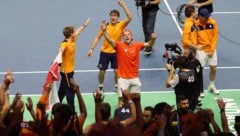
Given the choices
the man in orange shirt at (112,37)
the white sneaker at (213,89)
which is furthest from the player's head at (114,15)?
the white sneaker at (213,89)

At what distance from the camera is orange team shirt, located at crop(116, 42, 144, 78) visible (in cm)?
1083

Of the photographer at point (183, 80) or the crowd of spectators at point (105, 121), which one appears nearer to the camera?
the crowd of spectators at point (105, 121)

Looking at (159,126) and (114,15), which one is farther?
(114,15)

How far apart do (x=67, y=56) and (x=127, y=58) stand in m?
1.20

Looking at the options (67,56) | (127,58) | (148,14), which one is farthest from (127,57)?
(148,14)

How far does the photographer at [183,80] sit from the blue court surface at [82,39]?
2.19 m

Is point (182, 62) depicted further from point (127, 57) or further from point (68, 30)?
point (68, 30)

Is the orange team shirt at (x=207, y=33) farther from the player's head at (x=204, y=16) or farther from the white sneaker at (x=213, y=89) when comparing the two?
the white sneaker at (x=213, y=89)

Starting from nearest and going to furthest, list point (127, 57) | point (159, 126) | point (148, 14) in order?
point (159, 126) → point (127, 57) → point (148, 14)

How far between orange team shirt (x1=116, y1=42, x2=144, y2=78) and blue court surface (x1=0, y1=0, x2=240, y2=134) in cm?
189

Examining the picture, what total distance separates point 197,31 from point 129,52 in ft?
6.46

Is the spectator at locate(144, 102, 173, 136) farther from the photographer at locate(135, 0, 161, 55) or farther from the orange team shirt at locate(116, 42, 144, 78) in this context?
the photographer at locate(135, 0, 161, 55)

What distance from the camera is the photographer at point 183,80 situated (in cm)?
1002

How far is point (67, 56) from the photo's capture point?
10.7 m
